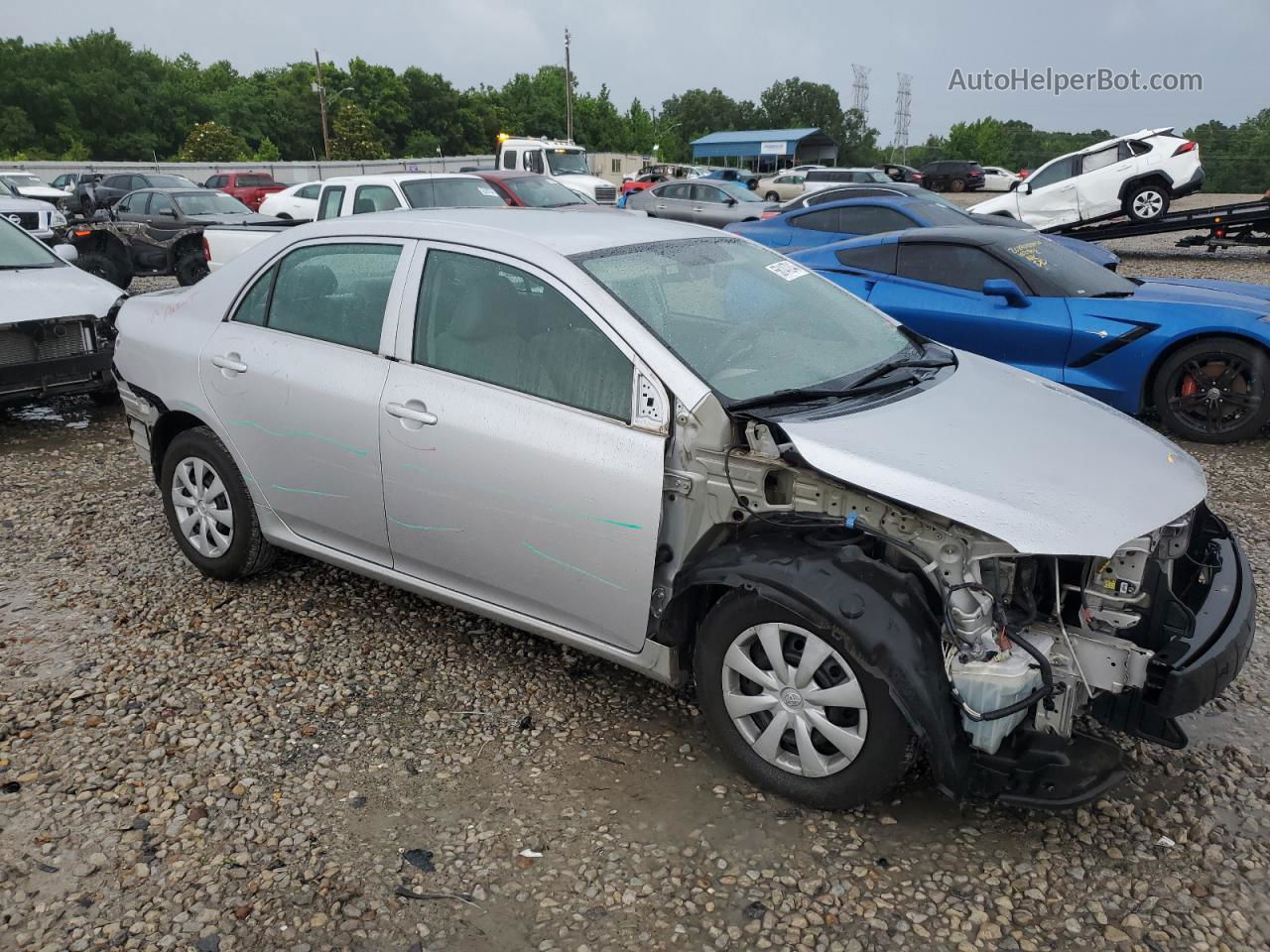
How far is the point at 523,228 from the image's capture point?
3693 mm

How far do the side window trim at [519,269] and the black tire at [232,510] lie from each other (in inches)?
45.7

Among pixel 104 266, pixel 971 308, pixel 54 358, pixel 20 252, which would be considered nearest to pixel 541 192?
pixel 104 266

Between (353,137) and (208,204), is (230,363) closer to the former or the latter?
(208,204)

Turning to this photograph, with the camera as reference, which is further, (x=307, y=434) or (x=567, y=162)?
(x=567, y=162)

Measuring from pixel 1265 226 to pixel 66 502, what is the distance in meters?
16.3

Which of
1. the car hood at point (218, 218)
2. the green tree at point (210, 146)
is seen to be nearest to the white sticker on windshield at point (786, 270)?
the car hood at point (218, 218)

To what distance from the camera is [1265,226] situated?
1484 centimetres

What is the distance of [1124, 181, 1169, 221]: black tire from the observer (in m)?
16.8

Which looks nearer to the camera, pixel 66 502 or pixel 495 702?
pixel 495 702

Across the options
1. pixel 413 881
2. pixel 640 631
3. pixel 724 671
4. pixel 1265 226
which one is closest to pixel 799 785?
pixel 724 671

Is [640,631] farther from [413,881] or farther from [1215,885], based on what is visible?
[1215,885]

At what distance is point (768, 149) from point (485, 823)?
230 ft

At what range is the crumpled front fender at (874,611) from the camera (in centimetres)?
262

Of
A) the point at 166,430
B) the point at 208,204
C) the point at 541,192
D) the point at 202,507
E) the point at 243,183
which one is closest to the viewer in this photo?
the point at 202,507
